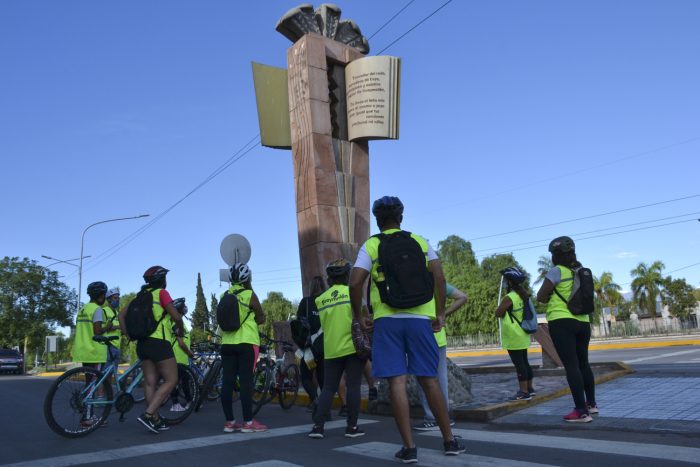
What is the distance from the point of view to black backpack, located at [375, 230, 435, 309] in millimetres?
4254

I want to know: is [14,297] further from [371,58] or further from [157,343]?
[157,343]

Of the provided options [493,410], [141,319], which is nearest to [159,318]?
[141,319]

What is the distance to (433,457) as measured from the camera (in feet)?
14.0

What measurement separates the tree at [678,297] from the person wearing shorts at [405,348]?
213 feet

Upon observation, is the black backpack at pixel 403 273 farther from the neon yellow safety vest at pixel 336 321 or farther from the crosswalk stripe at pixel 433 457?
the neon yellow safety vest at pixel 336 321

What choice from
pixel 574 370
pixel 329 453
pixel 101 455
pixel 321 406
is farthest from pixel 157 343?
pixel 574 370

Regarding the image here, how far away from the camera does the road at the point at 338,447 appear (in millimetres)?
4066

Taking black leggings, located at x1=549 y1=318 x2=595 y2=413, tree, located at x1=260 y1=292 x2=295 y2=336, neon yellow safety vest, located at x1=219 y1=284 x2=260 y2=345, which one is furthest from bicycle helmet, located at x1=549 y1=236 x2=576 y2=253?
tree, located at x1=260 y1=292 x2=295 y2=336

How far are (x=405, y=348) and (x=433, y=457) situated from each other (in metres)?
0.80

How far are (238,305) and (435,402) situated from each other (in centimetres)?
281

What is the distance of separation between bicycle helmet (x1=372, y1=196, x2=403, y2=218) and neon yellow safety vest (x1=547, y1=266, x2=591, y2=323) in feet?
6.81

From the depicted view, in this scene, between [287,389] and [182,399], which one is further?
[287,389]

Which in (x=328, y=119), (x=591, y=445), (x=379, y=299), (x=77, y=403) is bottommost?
(x=591, y=445)

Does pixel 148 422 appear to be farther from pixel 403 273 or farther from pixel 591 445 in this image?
pixel 591 445
